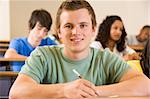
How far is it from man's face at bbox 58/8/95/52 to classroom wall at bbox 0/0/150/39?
473cm

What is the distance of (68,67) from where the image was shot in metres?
1.28

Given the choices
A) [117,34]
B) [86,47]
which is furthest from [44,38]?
[86,47]

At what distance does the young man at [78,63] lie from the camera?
123 cm

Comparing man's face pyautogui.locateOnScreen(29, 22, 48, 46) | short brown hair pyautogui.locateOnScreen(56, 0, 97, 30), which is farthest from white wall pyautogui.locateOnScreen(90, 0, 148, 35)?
short brown hair pyautogui.locateOnScreen(56, 0, 97, 30)

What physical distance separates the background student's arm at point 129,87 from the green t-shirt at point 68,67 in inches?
2.0

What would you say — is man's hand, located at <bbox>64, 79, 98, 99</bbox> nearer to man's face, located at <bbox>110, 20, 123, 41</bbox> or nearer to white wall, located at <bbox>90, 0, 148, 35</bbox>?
man's face, located at <bbox>110, 20, 123, 41</bbox>

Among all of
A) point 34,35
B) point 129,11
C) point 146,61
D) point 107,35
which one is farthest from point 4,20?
point 146,61

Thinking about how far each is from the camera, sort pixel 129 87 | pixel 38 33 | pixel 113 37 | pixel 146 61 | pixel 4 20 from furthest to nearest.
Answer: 1. pixel 4 20
2. pixel 113 37
3. pixel 38 33
4. pixel 146 61
5. pixel 129 87

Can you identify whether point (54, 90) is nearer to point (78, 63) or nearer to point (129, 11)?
point (78, 63)

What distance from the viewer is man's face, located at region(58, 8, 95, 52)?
4.17 ft

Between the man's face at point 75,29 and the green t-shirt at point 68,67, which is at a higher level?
the man's face at point 75,29

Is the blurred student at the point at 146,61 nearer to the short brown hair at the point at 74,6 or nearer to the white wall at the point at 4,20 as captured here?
the short brown hair at the point at 74,6

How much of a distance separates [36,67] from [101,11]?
17.2 ft

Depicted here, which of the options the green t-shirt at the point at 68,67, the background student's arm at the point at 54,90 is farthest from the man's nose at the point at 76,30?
the background student's arm at the point at 54,90
